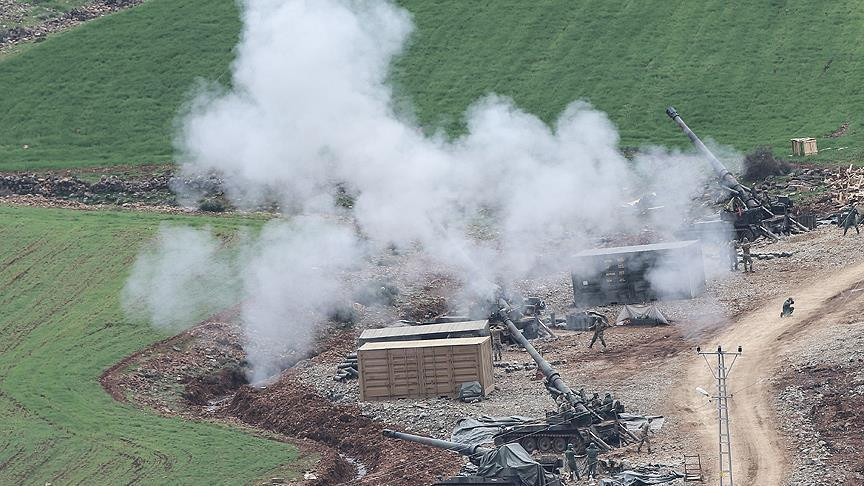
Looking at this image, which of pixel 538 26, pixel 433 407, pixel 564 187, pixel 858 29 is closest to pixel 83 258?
pixel 564 187

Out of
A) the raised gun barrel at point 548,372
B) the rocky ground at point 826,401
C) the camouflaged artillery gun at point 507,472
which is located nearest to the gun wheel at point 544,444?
the raised gun barrel at point 548,372

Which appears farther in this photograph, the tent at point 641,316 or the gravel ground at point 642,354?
the tent at point 641,316

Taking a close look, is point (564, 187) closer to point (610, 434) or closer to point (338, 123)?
point (338, 123)

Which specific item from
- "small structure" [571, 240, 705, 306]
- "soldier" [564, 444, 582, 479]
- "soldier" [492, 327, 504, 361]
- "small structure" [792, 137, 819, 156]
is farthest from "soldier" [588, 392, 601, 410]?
"small structure" [792, 137, 819, 156]

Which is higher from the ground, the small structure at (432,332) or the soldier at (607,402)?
the small structure at (432,332)

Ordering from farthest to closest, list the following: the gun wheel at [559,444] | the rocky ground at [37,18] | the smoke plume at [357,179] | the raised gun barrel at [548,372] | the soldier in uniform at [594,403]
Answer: the rocky ground at [37,18], the smoke plume at [357,179], the soldier in uniform at [594,403], the raised gun barrel at [548,372], the gun wheel at [559,444]

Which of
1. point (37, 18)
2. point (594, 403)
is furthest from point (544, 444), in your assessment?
point (37, 18)

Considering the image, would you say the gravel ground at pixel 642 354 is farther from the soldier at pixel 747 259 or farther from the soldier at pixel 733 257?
the soldier at pixel 747 259

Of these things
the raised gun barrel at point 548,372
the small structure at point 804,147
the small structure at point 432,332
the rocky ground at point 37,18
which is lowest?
the raised gun barrel at point 548,372
